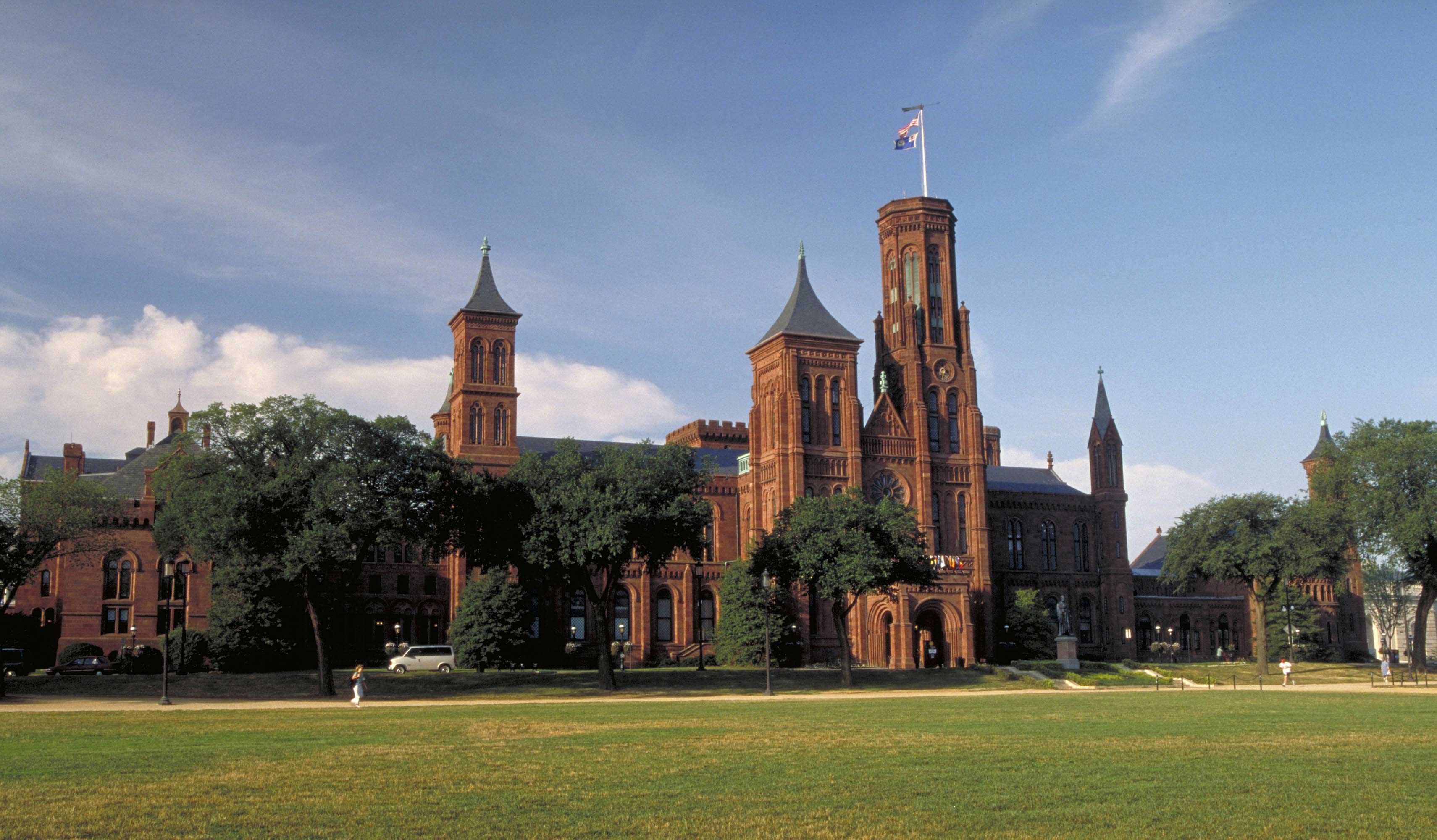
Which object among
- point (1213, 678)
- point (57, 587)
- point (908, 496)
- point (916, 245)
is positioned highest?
point (916, 245)

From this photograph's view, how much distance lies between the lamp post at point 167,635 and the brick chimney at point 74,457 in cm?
1407

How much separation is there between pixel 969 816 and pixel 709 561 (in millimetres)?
68891

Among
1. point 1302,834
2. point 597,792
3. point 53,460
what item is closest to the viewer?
point 1302,834

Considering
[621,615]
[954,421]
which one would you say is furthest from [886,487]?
[621,615]

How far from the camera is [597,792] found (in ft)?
58.2

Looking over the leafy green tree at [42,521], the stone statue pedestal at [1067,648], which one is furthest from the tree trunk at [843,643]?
the leafy green tree at [42,521]

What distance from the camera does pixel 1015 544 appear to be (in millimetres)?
93250

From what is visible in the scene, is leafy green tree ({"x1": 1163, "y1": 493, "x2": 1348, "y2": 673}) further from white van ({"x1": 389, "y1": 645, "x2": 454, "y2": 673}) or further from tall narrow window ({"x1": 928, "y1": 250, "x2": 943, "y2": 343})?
white van ({"x1": 389, "y1": 645, "x2": 454, "y2": 673})

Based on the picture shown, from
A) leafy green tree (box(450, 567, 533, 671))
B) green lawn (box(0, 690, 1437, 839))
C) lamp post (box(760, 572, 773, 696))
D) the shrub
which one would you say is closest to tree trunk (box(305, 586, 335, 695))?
green lawn (box(0, 690, 1437, 839))

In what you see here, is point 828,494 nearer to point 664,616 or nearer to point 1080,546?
point 664,616

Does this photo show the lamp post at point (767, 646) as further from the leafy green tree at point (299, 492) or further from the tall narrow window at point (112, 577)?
the tall narrow window at point (112, 577)

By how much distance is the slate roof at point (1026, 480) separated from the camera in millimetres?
98938

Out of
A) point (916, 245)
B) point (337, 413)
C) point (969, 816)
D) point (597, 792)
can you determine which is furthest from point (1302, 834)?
point (916, 245)

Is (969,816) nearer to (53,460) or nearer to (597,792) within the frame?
(597,792)
